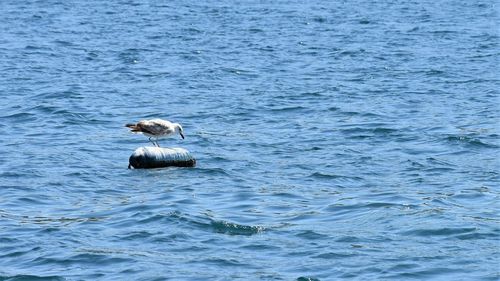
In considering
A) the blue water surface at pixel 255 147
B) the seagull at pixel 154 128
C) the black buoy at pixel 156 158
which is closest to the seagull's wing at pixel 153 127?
the seagull at pixel 154 128

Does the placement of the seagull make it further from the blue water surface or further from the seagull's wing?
the blue water surface

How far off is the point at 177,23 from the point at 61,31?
160 inches

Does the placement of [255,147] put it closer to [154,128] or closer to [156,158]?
[154,128]

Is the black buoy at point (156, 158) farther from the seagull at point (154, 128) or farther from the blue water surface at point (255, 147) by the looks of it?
the seagull at point (154, 128)

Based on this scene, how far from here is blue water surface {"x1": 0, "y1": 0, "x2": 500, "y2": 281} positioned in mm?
13977

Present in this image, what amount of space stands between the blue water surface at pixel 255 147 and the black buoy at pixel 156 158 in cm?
18

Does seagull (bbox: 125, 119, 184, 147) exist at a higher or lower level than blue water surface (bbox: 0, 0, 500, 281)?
higher

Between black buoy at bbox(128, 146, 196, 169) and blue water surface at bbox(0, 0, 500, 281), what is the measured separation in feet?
0.59

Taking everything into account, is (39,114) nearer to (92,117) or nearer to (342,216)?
(92,117)

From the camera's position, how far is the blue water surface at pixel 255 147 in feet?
45.9

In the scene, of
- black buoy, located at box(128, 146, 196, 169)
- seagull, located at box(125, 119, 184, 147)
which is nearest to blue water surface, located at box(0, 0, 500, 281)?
black buoy, located at box(128, 146, 196, 169)

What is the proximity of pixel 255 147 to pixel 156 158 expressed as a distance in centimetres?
292

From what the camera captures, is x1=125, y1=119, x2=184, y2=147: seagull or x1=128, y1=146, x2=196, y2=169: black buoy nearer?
x1=128, y1=146, x2=196, y2=169: black buoy

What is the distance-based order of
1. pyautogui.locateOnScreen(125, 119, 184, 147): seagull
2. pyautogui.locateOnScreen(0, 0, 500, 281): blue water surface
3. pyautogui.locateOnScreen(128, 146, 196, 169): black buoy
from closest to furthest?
pyautogui.locateOnScreen(0, 0, 500, 281): blue water surface
pyautogui.locateOnScreen(128, 146, 196, 169): black buoy
pyautogui.locateOnScreen(125, 119, 184, 147): seagull
